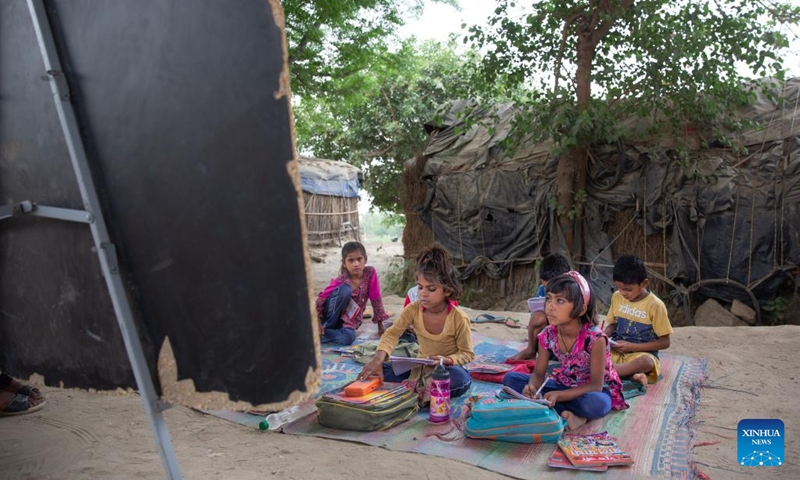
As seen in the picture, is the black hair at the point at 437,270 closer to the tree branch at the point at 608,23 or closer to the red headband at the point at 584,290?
the red headband at the point at 584,290

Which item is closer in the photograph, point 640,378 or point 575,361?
point 575,361

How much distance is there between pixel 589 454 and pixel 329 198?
14276 millimetres

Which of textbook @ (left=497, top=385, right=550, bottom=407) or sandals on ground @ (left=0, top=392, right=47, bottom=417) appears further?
sandals on ground @ (left=0, top=392, right=47, bottom=417)

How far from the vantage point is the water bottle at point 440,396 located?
3000 millimetres

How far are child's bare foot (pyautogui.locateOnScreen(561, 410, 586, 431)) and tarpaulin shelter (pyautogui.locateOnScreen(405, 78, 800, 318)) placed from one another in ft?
15.3

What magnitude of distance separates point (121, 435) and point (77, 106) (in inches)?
84.7

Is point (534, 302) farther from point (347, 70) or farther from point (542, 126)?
point (347, 70)

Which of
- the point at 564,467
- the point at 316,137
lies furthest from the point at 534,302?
the point at 316,137

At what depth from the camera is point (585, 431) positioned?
295 centimetres

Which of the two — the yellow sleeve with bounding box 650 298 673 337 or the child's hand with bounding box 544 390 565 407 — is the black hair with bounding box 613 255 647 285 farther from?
the child's hand with bounding box 544 390 565 407

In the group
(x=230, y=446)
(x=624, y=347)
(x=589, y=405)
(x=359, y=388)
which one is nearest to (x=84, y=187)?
(x=230, y=446)

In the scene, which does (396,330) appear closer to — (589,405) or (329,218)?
(589,405)

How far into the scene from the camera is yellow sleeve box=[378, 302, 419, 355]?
10.9ft

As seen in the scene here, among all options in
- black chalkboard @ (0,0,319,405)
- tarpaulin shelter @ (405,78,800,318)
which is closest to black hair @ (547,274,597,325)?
black chalkboard @ (0,0,319,405)
